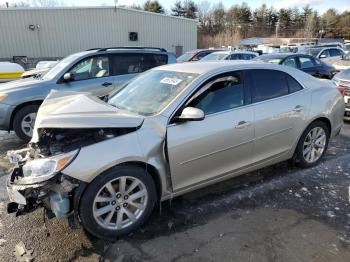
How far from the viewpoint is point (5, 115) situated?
6062 mm

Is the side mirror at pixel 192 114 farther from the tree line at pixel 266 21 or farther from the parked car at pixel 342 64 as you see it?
the tree line at pixel 266 21

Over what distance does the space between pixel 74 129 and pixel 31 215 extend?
126 cm

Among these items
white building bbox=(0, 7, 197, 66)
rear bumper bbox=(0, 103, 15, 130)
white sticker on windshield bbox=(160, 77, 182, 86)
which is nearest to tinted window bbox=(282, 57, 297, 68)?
white sticker on windshield bbox=(160, 77, 182, 86)

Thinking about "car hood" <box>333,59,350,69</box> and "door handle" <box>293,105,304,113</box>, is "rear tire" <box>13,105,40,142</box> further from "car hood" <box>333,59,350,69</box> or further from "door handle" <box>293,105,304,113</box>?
"car hood" <box>333,59,350,69</box>

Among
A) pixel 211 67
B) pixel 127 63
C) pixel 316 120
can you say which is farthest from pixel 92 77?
pixel 316 120

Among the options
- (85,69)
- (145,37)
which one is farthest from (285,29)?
(85,69)

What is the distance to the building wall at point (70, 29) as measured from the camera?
22.2 metres

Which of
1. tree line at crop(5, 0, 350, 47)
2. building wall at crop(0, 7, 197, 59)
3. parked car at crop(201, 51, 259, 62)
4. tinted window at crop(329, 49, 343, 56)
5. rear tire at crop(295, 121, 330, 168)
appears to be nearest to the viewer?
rear tire at crop(295, 121, 330, 168)

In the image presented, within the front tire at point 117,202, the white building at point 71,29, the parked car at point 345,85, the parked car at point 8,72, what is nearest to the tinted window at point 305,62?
the parked car at point 345,85

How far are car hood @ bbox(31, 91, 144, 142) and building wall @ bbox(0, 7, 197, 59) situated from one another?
21434mm

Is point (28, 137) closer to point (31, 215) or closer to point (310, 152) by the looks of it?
point (31, 215)

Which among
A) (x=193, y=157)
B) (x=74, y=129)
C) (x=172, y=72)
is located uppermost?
(x=172, y=72)

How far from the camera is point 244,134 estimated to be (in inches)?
149

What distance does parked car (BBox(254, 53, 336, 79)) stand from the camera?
428 inches
